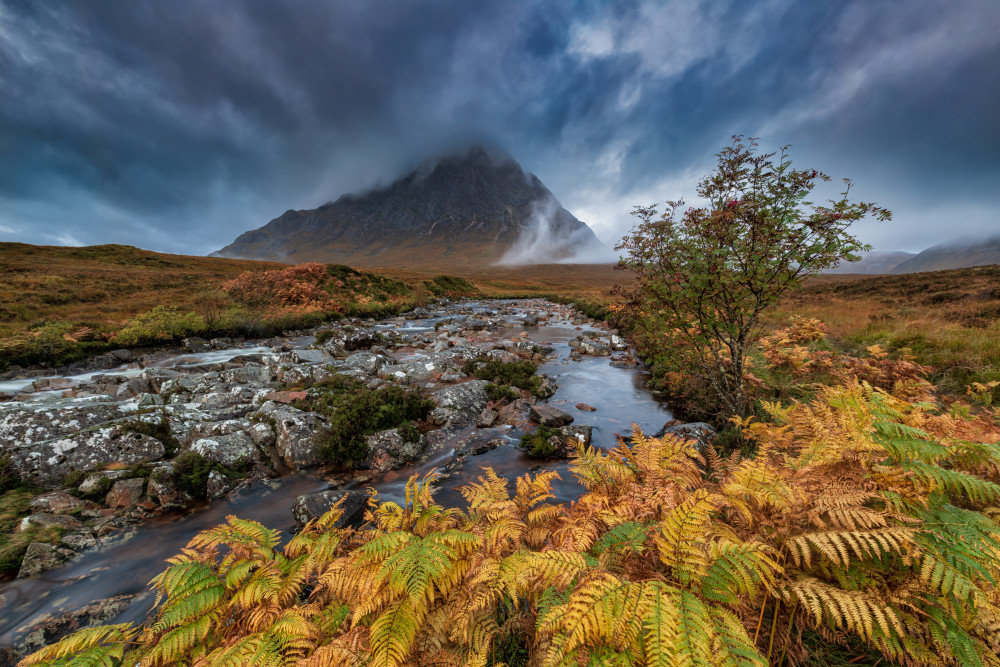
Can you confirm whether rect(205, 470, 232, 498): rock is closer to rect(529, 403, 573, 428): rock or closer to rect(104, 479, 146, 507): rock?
rect(104, 479, 146, 507): rock

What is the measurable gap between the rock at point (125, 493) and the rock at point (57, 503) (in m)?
0.25

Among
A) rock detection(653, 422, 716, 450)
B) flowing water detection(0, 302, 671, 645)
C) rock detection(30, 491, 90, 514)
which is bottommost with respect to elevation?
flowing water detection(0, 302, 671, 645)

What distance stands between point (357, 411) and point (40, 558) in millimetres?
4857

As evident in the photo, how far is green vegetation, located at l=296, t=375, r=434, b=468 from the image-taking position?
7.73 metres

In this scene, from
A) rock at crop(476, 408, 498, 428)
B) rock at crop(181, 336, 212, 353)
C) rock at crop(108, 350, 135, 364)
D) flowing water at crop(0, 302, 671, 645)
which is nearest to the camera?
flowing water at crop(0, 302, 671, 645)

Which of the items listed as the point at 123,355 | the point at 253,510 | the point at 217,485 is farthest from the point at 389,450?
the point at 123,355

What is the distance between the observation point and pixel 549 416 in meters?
9.38

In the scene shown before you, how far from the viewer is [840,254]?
5.77 meters

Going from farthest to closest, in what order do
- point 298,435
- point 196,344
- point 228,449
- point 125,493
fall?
point 196,344 → point 298,435 → point 228,449 → point 125,493

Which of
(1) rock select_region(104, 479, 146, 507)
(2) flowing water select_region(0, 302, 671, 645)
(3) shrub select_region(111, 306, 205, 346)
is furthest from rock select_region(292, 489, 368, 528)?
(3) shrub select_region(111, 306, 205, 346)

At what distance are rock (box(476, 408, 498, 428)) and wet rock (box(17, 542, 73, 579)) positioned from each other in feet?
24.0

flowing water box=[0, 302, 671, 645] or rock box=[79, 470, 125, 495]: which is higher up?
rock box=[79, 470, 125, 495]

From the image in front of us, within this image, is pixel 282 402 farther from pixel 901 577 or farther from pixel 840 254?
pixel 840 254

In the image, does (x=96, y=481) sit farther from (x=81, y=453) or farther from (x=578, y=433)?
(x=578, y=433)
